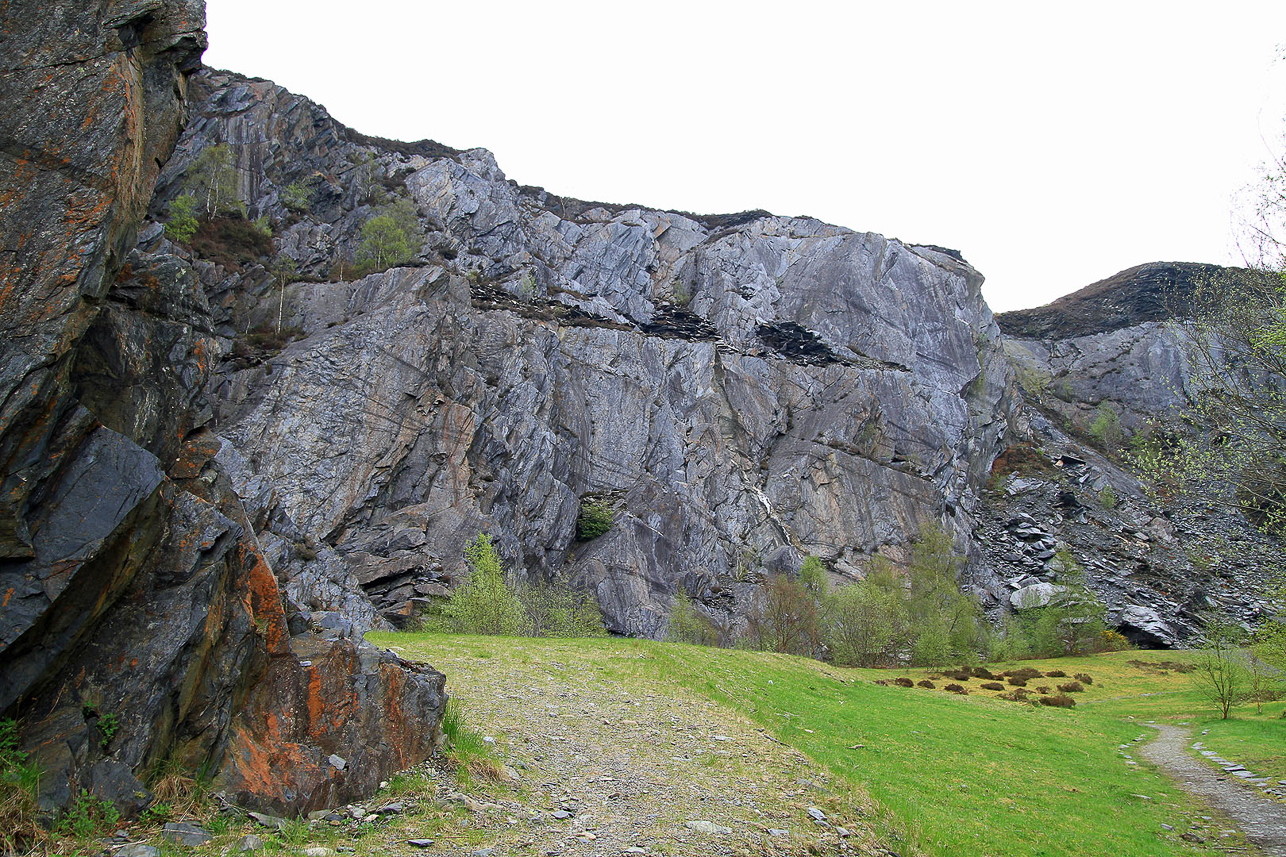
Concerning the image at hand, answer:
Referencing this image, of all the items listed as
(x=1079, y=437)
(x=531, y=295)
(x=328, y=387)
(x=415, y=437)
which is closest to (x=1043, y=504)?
(x=1079, y=437)

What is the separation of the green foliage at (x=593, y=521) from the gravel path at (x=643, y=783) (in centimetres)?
5167

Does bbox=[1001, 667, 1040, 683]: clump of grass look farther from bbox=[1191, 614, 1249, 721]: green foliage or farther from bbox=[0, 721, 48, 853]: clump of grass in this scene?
bbox=[0, 721, 48, 853]: clump of grass

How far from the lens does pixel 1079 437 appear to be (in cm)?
12188

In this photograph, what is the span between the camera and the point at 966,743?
70.0 feet

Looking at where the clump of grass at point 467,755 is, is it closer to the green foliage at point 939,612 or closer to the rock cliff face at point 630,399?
the rock cliff face at point 630,399

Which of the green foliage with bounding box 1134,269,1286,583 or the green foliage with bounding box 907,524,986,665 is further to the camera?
the green foliage with bounding box 907,524,986,665

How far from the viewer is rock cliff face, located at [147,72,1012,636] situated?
182 feet

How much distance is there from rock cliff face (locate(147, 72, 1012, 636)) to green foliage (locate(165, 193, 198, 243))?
4359 millimetres

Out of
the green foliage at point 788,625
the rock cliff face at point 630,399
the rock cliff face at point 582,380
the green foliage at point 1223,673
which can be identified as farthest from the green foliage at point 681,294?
the green foliage at point 1223,673

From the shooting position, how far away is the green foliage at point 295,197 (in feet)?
274

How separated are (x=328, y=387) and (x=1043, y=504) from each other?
9968 cm

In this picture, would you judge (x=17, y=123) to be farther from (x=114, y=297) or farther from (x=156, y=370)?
(x=156, y=370)

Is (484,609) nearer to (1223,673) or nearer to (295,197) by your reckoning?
(1223,673)

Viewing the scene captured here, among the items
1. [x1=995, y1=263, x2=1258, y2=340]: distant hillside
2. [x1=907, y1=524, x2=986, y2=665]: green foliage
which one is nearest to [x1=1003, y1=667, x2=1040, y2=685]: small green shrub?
[x1=907, y1=524, x2=986, y2=665]: green foliage
